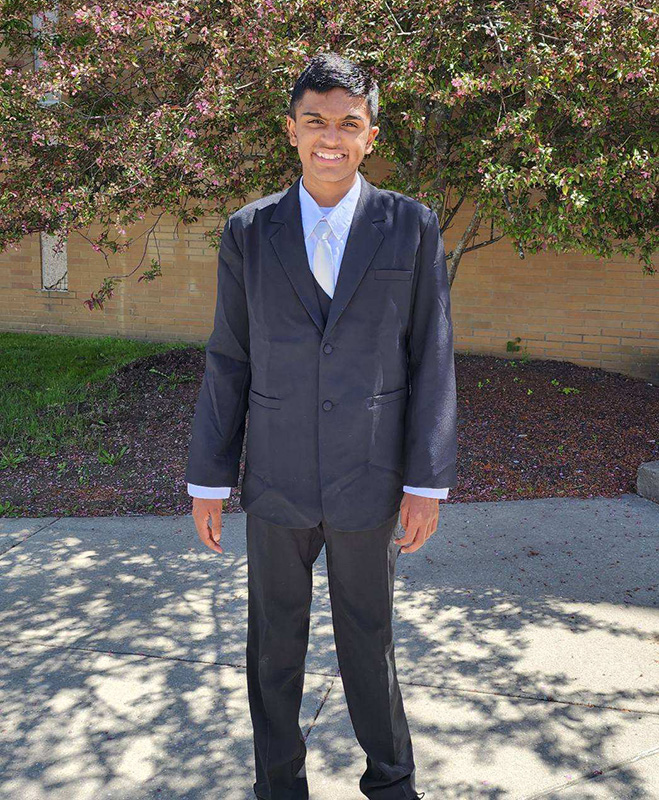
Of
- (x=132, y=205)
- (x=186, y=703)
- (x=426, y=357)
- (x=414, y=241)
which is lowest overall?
(x=186, y=703)

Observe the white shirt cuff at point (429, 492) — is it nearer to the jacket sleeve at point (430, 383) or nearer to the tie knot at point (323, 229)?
the jacket sleeve at point (430, 383)

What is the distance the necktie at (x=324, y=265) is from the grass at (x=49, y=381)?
4659 mm

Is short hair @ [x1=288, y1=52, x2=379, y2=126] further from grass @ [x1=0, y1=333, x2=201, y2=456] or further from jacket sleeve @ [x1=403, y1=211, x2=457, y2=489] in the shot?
grass @ [x1=0, y1=333, x2=201, y2=456]

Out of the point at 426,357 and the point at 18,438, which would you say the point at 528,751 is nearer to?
the point at 426,357

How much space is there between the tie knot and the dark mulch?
11.3 feet

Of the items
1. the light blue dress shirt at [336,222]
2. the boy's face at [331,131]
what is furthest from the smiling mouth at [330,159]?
the light blue dress shirt at [336,222]

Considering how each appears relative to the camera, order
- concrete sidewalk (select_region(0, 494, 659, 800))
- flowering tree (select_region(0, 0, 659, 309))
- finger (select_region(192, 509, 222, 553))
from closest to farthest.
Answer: finger (select_region(192, 509, 222, 553)), concrete sidewalk (select_region(0, 494, 659, 800)), flowering tree (select_region(0, 0, 659, 309))

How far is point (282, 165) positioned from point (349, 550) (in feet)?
18.3

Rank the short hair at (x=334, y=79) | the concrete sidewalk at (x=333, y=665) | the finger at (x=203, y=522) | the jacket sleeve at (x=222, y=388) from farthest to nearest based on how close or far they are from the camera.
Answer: the concrete sidewalk at (x=333, y=665), the finger at (x=203, y=522), the jacket sleeve at (x=222, y=388), the short hair at (x=334, y=79)

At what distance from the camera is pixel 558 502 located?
18.2ft

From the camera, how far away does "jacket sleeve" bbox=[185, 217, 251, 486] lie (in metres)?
2.46

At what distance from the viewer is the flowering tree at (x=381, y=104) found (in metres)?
5.58

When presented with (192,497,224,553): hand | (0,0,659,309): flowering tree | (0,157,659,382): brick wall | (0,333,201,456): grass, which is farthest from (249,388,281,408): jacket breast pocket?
(0,157,659,382): brick wall

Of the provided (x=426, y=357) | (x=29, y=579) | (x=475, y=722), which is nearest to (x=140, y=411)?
(x=29, y=579)
